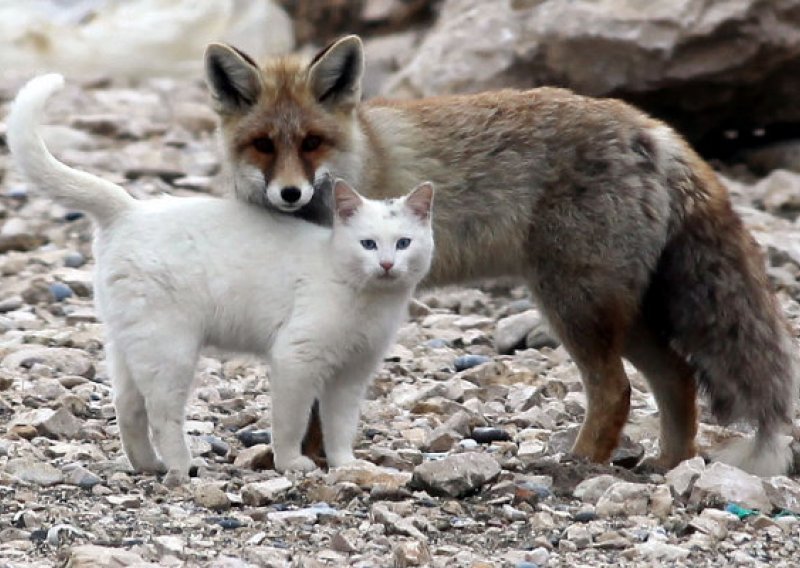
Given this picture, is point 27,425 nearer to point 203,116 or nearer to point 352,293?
point 352,293

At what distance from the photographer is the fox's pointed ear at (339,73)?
7.55 m

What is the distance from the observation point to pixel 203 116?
1595 cm

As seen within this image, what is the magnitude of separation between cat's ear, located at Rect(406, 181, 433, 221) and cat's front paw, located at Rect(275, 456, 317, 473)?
3.67ft

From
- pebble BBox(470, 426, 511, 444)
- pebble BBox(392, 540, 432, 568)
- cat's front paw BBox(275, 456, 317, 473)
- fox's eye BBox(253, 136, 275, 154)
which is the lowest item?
pebble BBox(470, 426, 511, 444)

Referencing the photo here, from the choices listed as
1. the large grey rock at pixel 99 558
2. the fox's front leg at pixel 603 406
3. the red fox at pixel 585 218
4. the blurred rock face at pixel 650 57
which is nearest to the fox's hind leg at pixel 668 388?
the red fox at pixel 585 218

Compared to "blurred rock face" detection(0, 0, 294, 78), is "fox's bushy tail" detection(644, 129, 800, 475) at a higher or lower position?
higher

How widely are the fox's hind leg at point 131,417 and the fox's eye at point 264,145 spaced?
1.17 metres

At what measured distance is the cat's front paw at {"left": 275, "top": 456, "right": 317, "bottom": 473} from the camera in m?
6.68

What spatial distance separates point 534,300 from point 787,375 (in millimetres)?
1207

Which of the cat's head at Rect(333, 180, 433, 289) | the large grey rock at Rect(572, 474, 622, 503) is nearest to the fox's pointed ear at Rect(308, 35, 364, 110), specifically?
the cat's head at Rect(333, 180, 433, 289)

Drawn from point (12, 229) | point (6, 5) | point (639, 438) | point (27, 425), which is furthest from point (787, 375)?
point (6, 5)

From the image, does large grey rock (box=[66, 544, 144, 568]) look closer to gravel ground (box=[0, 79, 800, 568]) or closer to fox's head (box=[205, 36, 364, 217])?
gravel ground (box=[0, 79, 800, 568])

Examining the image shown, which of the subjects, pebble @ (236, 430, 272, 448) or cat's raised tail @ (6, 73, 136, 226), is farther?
pebble @ (236, 430, 272, 448)

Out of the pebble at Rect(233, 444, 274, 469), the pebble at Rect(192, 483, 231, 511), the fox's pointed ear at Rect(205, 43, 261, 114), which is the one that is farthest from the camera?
the fox's pointed ear at Rect(205, 43, 261, 114)
